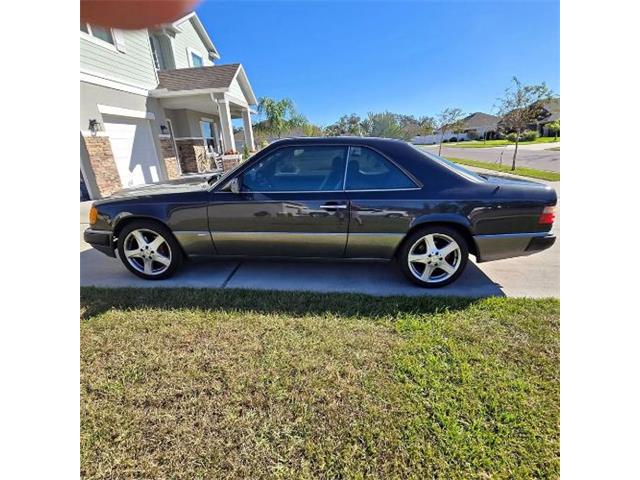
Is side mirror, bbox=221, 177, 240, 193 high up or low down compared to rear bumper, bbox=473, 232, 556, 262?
up

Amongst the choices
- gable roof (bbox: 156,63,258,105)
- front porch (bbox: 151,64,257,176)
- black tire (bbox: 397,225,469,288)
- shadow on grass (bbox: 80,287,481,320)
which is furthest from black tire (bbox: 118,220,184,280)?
gable roof (bbox: 156,63,258,105)

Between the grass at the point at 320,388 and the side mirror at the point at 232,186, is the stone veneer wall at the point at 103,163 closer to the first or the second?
the grass at the point at 320,388

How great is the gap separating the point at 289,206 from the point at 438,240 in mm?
1614

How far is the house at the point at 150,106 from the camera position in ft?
27.2

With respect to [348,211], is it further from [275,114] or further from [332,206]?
[275,114]

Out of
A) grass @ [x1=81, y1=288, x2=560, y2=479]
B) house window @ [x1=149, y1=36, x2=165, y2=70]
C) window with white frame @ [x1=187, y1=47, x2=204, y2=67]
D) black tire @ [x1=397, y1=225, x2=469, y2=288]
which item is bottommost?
grass @ [x1=81, y1=288, x2=560, y2=479]

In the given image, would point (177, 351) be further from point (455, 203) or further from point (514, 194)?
point (514, 194)

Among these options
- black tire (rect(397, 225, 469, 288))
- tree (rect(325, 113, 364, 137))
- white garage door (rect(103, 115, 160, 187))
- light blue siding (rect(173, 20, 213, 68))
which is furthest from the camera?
tree (rect(325, 113, 364, 137))

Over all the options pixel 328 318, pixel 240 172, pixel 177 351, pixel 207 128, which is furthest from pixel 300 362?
pixel 207 128

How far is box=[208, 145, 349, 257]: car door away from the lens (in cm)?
310

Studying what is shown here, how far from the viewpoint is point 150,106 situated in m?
11.0

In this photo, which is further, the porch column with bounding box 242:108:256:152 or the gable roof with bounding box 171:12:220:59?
the gable roof with bounding box 171:12:220:59

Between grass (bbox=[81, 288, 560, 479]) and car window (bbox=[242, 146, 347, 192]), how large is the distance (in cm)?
119

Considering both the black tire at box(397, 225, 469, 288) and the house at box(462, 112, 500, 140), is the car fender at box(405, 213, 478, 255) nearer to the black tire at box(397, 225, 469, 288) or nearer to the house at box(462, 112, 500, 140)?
the black tire at box(397, 225, 469, 288)
